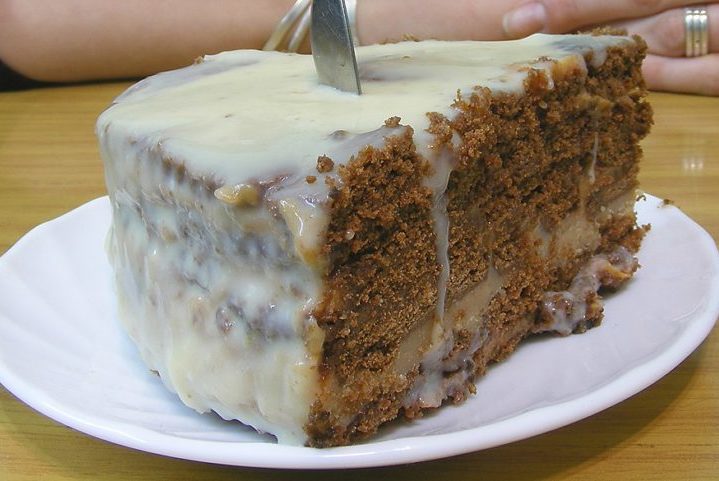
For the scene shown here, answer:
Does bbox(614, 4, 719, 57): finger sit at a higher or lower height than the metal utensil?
lower

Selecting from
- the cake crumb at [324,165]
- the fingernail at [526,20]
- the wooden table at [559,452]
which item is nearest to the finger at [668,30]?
the fingernail at [526,20]

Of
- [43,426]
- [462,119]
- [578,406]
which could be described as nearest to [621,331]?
[578,406]

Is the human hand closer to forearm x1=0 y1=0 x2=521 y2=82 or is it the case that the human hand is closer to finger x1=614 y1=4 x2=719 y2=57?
finger x1=614 y1=4 x2=719 y2=57

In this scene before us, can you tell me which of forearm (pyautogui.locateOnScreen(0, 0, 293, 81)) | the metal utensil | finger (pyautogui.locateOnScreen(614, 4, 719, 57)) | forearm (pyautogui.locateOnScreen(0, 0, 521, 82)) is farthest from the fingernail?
the metal utensil

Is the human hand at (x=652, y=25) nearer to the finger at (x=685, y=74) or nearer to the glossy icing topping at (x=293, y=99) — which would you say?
the finger at (x=685, y=74)

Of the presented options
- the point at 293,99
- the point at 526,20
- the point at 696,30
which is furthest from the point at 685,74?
the point at 293,99
